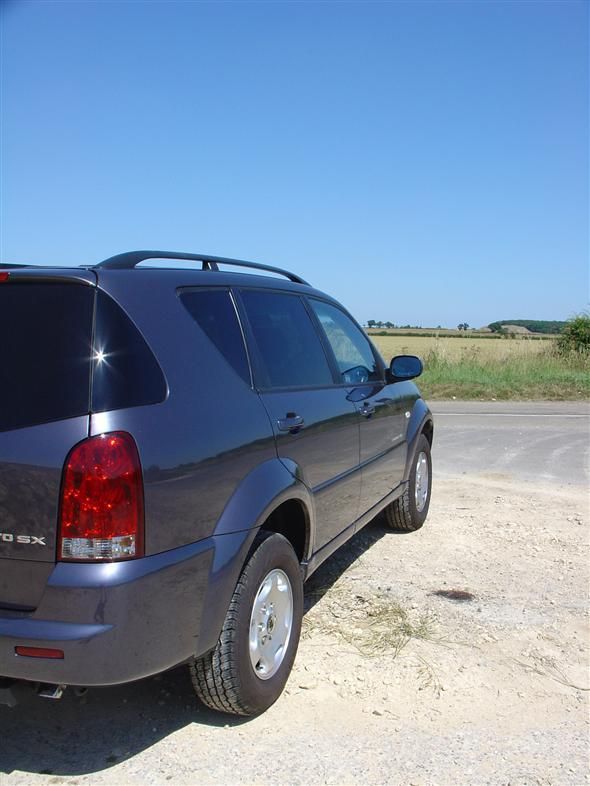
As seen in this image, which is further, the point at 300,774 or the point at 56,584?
the point at 300,774

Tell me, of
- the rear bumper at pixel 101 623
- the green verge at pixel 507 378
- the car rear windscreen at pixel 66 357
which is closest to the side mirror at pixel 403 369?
the car rear windscreen at pixel 66 357

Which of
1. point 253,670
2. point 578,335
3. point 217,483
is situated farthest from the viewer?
point 578,335

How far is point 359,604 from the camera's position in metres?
4.34

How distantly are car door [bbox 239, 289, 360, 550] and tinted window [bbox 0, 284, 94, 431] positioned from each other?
3.12 feet

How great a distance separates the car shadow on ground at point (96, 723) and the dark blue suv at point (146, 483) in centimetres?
28

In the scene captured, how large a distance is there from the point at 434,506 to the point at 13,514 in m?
4.97

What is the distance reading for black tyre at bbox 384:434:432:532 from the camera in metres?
5.72

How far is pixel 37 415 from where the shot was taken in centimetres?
246

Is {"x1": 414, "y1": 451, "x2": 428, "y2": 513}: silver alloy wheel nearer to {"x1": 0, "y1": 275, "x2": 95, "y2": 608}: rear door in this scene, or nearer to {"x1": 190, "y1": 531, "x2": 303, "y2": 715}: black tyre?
{"x1": 190, "y1": 531, "x2": 303, "y2": 715}: black tyre

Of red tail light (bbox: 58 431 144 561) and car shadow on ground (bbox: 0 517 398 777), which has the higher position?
red tail light (bbox: 58 431 144 561)

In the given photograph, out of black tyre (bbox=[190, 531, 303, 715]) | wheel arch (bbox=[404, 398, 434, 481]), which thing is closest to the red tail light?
black tyre (bbox=[190, 531, 303, 715])

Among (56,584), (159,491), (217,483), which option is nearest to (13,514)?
(56,584)

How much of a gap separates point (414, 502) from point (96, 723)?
3.29 meters

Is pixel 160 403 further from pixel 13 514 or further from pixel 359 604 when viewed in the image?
pixel 359 604
